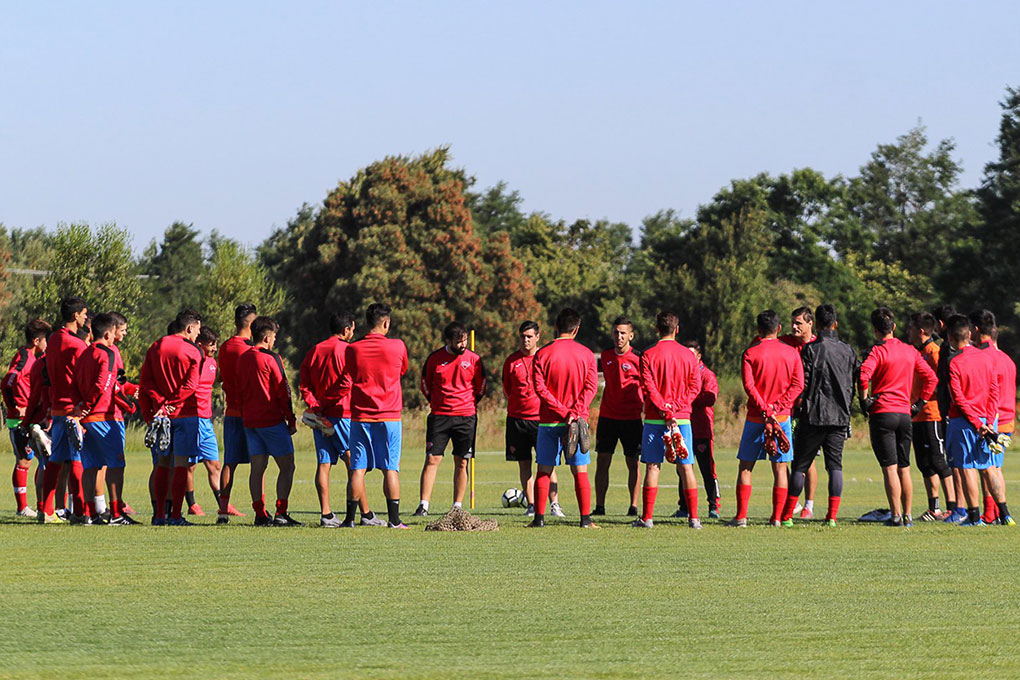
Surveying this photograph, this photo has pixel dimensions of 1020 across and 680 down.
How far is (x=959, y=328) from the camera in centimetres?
1551

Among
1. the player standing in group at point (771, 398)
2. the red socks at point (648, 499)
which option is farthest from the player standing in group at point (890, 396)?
the red socks at point (648, 499)

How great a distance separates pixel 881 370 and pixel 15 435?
28.0 feet

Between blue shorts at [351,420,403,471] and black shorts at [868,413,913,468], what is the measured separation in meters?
4.44

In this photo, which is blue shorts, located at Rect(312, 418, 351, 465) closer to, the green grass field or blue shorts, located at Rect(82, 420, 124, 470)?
the green grass field

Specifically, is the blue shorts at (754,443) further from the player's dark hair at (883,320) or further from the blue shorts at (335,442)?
the blue shorts at (335,442)

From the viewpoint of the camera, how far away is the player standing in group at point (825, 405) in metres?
15.4

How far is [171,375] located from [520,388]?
3.42m

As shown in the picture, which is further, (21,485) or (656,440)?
(21,485)

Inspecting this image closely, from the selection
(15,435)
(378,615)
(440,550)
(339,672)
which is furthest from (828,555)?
(15,435)

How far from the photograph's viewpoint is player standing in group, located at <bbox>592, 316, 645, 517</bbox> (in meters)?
16.6

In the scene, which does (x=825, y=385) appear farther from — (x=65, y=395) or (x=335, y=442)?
(x=65, y=395)

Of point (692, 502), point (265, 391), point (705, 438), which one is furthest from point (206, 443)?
point (705, 438)

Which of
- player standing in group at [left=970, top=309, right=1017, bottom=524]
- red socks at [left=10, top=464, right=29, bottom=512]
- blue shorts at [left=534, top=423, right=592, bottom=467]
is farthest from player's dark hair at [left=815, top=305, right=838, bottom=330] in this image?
red socks at [left=10, top=464, right=29, bottom=512]

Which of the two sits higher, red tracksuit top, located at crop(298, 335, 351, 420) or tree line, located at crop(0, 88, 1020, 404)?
tree line, located at crop(0, 88, 1020, 404)
